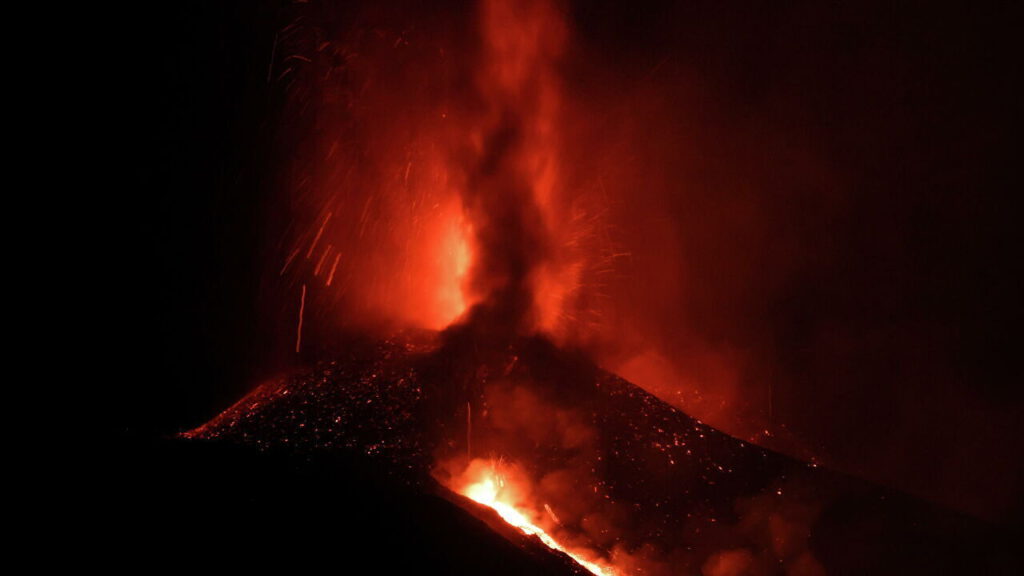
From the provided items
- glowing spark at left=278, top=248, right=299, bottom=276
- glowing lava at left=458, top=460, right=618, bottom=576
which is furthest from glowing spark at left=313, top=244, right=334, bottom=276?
glowing lava at left=458, top=460, right=618, bottom=576

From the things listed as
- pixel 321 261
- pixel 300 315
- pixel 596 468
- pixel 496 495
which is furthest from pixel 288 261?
pixel 596 468

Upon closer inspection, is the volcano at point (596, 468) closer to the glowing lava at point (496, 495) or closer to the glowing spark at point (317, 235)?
the glowing lava at point (496, 495)

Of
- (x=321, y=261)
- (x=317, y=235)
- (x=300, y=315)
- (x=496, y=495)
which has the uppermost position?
(x=317, y=235)

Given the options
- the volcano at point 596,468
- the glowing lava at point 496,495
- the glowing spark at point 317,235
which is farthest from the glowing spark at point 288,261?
the glowing lava at point 496,495

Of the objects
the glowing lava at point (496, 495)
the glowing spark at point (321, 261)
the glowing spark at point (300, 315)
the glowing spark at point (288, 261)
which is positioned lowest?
the glowing lava at point (496, 495)

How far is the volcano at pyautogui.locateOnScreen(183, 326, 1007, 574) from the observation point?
532 cm

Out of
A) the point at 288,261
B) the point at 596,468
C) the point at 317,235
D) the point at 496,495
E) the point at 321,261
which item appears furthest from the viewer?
the point at 321,261

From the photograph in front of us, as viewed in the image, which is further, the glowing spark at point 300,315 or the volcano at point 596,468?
the glowing spark at point 300,315

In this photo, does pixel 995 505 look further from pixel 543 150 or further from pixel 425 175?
pixel 425 175

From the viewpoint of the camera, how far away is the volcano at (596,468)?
5324mm

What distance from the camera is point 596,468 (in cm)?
585

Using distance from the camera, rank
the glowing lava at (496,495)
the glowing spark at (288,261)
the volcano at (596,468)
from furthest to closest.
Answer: the glowing spark at (288,261), the volcano at (596,468), the glowing lava at (496,495)

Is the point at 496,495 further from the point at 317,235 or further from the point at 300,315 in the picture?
the point at 317,235

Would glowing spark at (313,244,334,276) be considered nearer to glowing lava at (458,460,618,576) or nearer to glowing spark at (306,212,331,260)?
glowing spark at (306,212,331,260)
